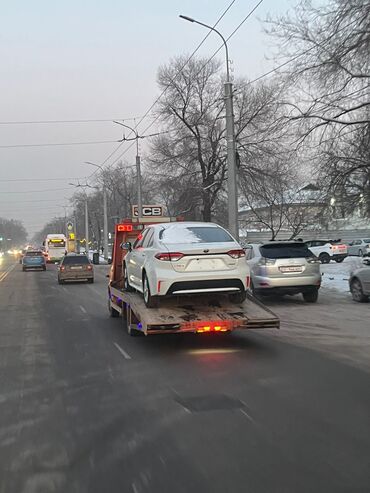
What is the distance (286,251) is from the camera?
1502 cm

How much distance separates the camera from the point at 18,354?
9070 mm

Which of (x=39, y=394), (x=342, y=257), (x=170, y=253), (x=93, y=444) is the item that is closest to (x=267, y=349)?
(x=170, y=253)

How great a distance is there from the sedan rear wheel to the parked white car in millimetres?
6676

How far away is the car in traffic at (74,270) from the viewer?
91.0 feet

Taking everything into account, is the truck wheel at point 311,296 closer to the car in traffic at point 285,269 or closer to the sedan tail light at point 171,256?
the car in traffic at point 285,269

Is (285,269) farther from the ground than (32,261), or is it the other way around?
(285,269)

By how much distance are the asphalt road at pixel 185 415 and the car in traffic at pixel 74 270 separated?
17669mm

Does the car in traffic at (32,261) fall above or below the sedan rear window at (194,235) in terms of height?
below

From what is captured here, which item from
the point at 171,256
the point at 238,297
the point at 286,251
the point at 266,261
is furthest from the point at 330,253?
the point at 171,256

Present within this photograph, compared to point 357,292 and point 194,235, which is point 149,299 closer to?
point 194,235

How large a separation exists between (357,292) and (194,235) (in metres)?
7.60

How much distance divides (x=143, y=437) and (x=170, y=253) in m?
4.17

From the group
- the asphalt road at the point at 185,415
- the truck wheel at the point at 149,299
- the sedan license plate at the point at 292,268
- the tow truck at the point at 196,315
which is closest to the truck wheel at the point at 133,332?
the tow truck at the point at 196,315

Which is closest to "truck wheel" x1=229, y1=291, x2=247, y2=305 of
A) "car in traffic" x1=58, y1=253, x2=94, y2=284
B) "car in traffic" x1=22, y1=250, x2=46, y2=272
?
"car in traffic" x1=58, y1=253, x2=94, y2=284
